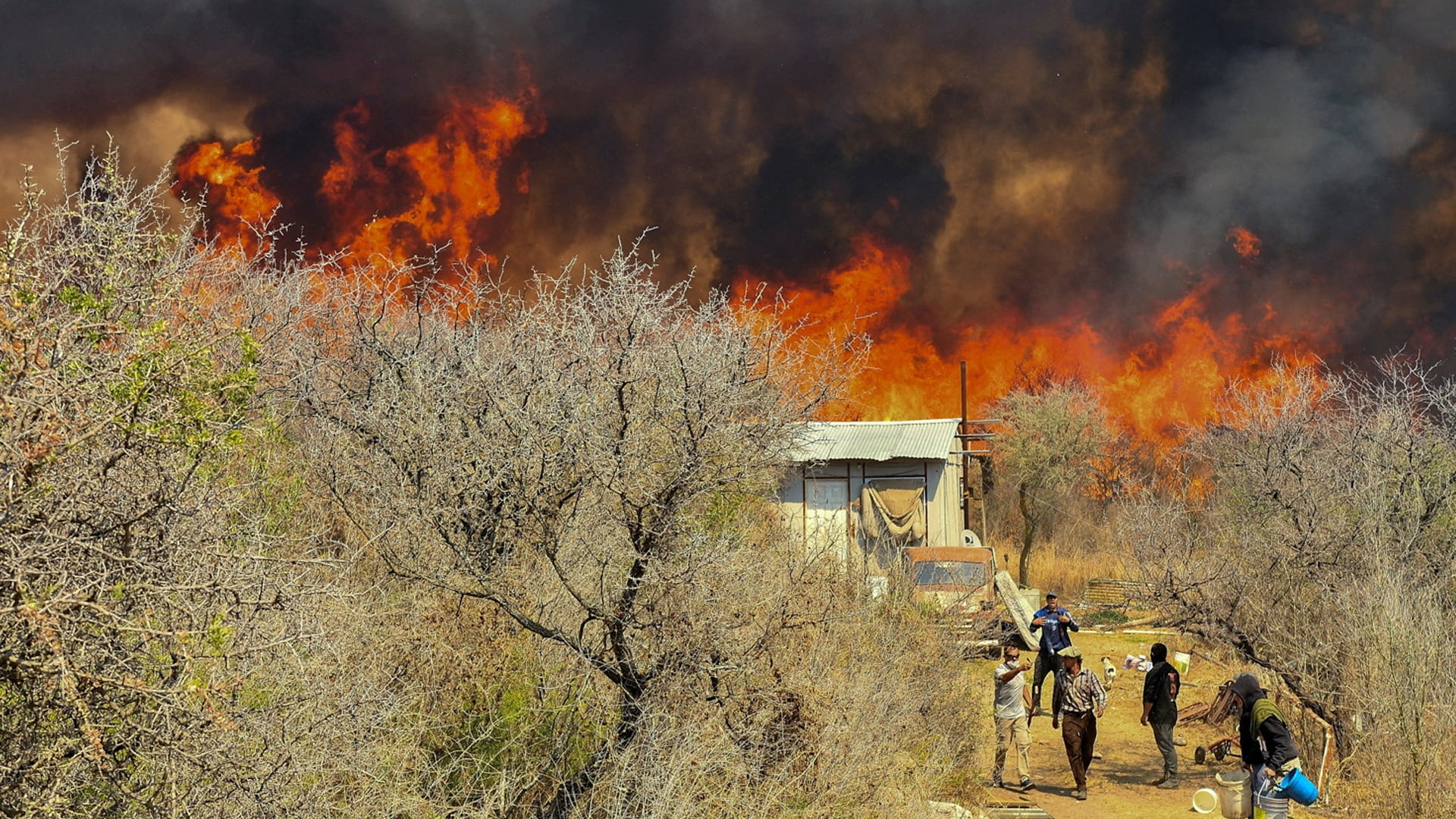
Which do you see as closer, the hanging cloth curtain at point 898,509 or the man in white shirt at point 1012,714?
the man in white shirt at point 1012,714

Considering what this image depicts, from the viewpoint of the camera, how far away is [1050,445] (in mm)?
40750

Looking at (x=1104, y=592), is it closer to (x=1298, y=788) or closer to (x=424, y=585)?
(x=1298, y=788)

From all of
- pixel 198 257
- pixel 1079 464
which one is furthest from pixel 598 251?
pixel 198 257

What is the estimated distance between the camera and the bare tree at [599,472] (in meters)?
7.66

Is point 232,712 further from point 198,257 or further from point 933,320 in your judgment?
point 933,320

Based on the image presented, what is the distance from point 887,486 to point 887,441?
4.35 ft

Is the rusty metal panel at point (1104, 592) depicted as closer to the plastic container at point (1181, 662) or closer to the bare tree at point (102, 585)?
the plastic container at point (1181, 662)

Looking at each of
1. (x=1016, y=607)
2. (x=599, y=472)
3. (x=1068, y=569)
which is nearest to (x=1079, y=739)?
(x=599, y=472)

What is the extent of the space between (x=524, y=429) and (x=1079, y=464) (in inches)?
1465

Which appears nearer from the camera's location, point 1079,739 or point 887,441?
point 1079,739

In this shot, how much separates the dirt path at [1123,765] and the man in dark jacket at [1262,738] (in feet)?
9.35

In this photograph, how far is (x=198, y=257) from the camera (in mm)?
13727

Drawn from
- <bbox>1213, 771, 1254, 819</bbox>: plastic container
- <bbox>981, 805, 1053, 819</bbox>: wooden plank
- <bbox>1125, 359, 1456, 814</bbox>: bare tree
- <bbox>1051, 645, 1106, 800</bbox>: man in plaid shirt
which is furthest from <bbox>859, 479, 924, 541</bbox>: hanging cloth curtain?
<bbox>1213, 771, 1254, 819</bbox>: plastic container

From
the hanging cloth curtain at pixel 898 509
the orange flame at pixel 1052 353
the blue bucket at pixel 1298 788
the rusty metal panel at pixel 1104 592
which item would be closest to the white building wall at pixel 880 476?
the hanging cloth curtain at pixel 898 509
